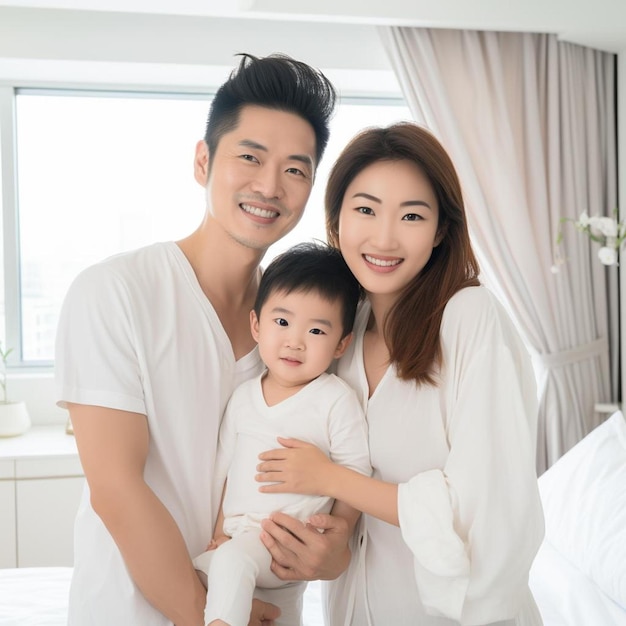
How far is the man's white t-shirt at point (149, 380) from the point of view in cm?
142

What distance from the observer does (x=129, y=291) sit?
146 cm

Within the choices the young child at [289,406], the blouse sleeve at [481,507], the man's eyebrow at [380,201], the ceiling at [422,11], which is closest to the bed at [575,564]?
the young child at [289,406]

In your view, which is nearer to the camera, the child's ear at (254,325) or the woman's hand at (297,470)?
the woman's hand at (297,470)

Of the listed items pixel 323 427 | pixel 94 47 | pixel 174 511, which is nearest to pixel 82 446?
pixel 174 511

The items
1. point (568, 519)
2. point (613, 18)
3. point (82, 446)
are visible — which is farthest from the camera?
point (613, 18)

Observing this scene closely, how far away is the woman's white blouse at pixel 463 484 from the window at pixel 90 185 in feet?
8.55

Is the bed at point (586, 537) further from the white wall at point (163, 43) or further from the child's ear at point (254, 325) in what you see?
the white wall at point (163, 43)

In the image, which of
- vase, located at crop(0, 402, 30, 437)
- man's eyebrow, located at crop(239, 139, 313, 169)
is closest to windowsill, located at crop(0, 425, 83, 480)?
vase, located at crop(0, 402, 30, 437)

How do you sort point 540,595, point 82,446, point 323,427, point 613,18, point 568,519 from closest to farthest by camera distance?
point 82,446
point 323,427
point 540,595
point 568,519
point 613,18

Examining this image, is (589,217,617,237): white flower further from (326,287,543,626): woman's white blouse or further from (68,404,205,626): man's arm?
(68,404,205,626): man's arm

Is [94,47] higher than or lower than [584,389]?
higher

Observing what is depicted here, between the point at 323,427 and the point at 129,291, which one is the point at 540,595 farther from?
the point at 129,291

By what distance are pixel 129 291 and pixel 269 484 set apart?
1.61 ft

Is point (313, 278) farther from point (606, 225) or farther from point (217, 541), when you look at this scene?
point (606, 225)
